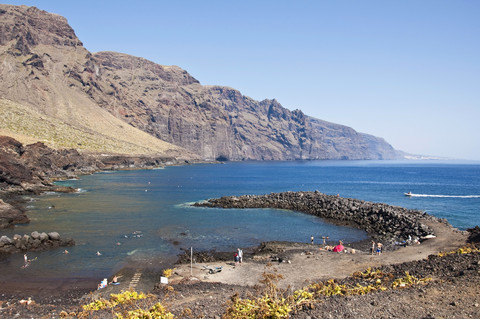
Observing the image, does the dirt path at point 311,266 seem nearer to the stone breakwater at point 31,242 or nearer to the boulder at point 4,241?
the stone breakwater at point 31,242

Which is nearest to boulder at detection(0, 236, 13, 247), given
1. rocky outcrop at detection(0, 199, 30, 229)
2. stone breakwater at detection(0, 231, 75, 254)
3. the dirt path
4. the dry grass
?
stone breakwater at detection(0, 231, 75, 254)

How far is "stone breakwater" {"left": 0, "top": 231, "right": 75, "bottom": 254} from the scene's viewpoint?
32834 millimetres

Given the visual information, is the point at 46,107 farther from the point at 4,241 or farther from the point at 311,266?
the point at 311,266

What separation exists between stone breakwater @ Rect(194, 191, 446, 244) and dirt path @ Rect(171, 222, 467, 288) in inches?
302

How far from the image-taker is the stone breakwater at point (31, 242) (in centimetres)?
3283

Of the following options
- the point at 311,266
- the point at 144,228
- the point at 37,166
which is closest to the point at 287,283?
the point at 311,266

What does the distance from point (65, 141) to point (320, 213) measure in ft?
368

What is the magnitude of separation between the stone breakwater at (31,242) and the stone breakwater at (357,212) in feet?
103

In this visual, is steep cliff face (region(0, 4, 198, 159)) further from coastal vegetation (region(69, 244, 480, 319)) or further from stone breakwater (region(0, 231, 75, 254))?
coastal vegetation (region(69, 244, 480, 319))

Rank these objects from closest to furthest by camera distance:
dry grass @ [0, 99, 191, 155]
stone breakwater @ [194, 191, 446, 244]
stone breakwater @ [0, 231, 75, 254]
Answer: stone breakwater @ [0, 231, 75, 254]
stone breakwater @ [194, 191, 446, 244]
dry grass @ [0, 99, 191, 155]

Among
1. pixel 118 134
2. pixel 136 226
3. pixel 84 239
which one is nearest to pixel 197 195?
pixel 136 226

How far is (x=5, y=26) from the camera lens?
18950cm

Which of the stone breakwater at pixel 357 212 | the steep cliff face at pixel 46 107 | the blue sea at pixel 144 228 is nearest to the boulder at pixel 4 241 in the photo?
the blue sea at pixel 144 228

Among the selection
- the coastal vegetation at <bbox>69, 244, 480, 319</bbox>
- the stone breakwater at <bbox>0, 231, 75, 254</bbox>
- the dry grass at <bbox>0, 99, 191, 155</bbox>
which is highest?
the dry grass at <bbox>0, 99, 191, 155</bbox>
